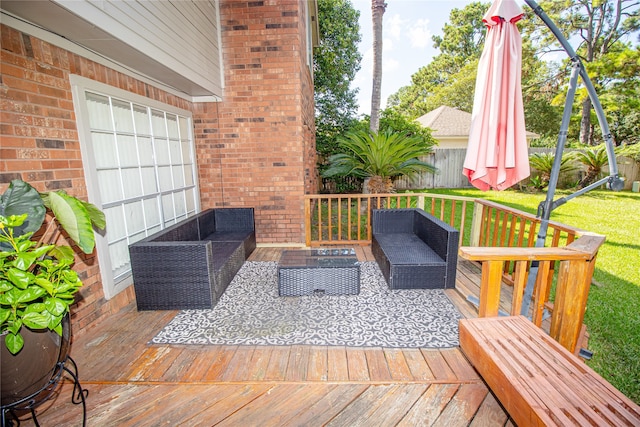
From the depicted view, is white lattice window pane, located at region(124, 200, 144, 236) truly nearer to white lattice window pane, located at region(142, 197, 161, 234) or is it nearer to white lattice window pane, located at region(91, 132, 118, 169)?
white lattice window pane, located at region(142, 197, 161, 234)

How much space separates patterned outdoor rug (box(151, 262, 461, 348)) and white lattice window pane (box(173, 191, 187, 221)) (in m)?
1.65

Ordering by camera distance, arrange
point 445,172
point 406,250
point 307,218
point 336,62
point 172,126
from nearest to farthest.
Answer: point 406,250
point 172,126
point 307,218
point 336,62
point 445,172

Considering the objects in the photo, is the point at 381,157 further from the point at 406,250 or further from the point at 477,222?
the point at 406,250

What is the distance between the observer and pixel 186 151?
181 inches

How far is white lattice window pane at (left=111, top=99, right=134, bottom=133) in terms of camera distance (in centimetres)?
301

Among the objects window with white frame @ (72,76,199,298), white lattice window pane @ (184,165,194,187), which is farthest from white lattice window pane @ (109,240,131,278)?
white lattice window pane @ (184,165,194,187)

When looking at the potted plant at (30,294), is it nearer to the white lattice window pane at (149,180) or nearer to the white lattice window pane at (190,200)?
the white lattice window pane at (149,180)

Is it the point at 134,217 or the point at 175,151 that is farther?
the point at 175,151

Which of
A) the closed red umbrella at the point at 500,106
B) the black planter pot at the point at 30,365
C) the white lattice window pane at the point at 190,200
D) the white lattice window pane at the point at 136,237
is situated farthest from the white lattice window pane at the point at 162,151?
the closed red umbrella at the point at 500,106

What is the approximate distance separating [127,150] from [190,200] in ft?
5.16

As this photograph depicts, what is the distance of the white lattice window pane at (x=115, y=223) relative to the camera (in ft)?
9.57

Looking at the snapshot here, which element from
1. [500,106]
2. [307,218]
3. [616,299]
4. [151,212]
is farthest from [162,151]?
[616,299]

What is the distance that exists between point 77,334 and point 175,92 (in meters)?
3.21

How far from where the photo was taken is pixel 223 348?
2.33 m
